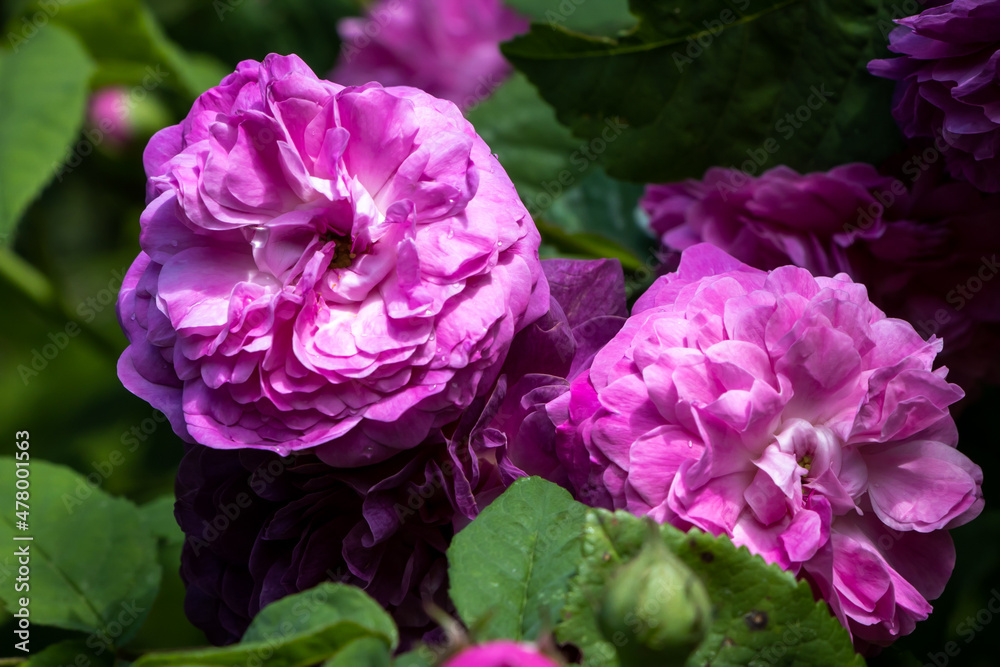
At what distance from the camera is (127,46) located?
1.14 metres

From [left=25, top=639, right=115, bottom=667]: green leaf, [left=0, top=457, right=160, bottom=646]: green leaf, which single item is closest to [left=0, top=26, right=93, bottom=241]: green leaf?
[left=0, top=457, right=160, bottom=646]: green leaf

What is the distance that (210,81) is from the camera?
1174mm

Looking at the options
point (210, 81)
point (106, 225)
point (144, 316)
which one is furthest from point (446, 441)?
point (106, 225)

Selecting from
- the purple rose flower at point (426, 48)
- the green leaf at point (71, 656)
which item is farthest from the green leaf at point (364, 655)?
the purple rose flower at point (426, 48)

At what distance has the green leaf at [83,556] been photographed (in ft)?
2.08

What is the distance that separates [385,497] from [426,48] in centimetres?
95

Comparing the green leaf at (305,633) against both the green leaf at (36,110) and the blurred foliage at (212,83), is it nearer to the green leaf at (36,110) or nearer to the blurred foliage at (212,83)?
the blurred foliage at (212,83)

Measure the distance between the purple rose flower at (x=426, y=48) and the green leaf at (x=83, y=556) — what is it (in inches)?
29.4

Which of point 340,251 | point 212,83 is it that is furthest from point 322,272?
point 212,83

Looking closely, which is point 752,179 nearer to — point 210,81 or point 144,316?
point 144,316

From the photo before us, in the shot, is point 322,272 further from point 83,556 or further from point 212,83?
point 212,83

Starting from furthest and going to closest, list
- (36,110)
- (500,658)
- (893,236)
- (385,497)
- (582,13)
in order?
(582,13), (36,110), (893,236), (385,497), (500,658)

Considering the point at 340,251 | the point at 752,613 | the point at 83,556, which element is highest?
the point at 340,251

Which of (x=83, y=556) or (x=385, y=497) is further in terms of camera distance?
(x=83, y=556)
